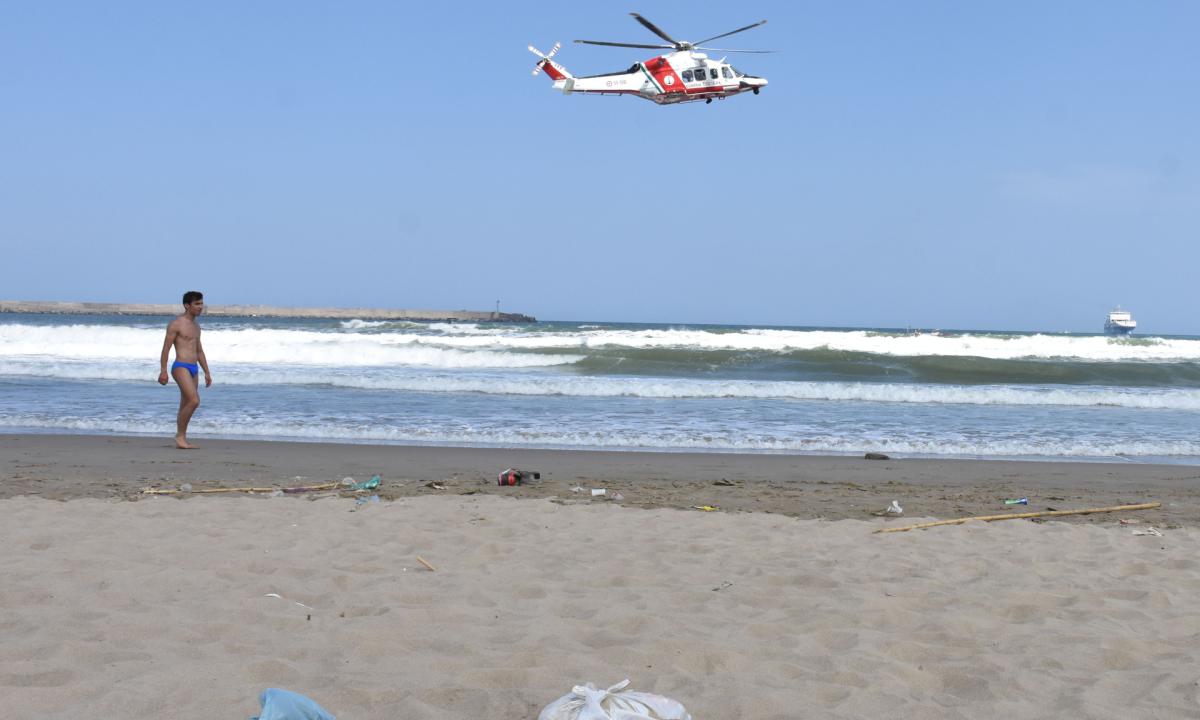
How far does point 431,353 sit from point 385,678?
23270 millimetres

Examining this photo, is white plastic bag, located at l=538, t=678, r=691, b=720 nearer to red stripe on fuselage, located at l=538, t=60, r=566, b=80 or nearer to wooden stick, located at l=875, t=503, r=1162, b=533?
wooden stick, located at l=875, t=503, r=1162, b=533

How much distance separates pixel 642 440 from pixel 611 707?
8501mm

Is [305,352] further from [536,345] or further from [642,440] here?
[642,440]

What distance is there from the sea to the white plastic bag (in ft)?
25.6

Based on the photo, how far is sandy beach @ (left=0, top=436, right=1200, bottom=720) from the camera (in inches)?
115

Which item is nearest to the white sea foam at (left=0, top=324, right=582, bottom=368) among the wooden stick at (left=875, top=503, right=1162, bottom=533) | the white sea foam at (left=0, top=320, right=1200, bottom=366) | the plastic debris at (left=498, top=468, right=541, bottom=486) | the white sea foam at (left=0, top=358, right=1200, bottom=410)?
the white sea foam at (left=0, top=320, right=1200, bottom=366)

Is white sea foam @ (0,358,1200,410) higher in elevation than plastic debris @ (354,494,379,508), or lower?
higher

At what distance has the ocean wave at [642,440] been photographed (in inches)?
416

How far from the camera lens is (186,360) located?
32.1 feet

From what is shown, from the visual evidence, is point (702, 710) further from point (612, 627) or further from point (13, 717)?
point (13, 717)

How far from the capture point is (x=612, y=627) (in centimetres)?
362

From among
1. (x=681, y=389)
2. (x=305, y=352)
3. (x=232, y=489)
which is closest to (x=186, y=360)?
(x=232, y=489)

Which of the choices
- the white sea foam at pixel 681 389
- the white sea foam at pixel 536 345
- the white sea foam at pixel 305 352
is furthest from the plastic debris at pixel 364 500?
the white sea foam at pixel 536 345

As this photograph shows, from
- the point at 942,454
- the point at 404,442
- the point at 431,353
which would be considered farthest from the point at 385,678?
the point at 431,353
